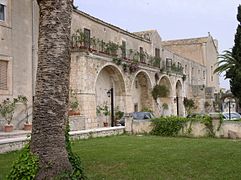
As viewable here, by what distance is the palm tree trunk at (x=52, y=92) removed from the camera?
627 cm

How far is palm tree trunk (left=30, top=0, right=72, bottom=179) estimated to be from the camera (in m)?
6.27

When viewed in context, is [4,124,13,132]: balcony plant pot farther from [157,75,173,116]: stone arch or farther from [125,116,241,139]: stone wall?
[157,75,173,116]: stone arch

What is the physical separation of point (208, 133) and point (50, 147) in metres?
14.2

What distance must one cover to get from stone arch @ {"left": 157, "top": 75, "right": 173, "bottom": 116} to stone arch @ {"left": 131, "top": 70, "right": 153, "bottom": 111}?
3578mm

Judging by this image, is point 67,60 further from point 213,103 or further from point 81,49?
point 213,103

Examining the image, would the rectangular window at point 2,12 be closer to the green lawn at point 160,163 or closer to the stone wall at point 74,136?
the stone wall at point 74,136

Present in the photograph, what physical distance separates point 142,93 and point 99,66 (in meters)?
10.8

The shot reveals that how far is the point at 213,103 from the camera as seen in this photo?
53.1 meters

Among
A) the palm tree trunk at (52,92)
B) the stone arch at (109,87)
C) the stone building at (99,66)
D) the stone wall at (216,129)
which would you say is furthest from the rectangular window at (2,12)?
the palm tree trunk at (52,92)

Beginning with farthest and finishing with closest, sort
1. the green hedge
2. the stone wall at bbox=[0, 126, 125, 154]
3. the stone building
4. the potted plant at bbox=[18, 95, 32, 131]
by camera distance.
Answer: the stone building < the potted plant at bbox=[18, 95, 32, 131] < the green hedge < the stone wall at bbox=[0, 126, 125, 154]

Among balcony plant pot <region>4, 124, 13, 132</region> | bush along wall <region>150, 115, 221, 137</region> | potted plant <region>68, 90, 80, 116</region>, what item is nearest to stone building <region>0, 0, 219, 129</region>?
potted plant <region>68, 90, 80, 116</region>

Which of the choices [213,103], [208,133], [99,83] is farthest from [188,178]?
[213,103]

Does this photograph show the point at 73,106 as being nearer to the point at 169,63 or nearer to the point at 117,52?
the point at 117,52

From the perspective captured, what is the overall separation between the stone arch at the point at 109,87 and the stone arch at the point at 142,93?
14.5 feet
